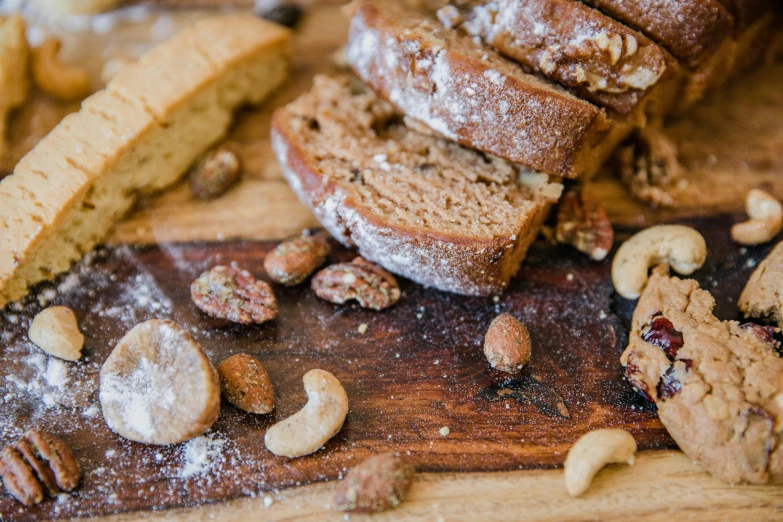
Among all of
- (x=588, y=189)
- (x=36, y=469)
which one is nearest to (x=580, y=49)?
(x=588, y=189)

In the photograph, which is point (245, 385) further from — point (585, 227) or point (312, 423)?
point (585, 227)

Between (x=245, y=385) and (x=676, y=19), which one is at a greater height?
(x=676, y=19)

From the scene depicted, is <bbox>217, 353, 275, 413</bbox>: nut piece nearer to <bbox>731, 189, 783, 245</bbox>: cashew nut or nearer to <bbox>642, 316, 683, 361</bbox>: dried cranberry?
<bbox>642, 316, 683, 361</bbox>: dried cranberry

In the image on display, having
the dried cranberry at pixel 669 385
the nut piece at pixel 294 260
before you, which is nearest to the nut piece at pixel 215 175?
the nut piece at pixel 294 260

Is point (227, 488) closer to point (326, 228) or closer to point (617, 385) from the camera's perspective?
point (326, 228)

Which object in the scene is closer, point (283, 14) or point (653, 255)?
point (653, 255)

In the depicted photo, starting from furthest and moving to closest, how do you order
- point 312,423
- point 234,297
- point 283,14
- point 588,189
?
1. point 283,14
2. point 588,189
3. point 234,297
4. point 312,423

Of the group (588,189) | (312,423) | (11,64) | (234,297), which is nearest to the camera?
(312,423)
